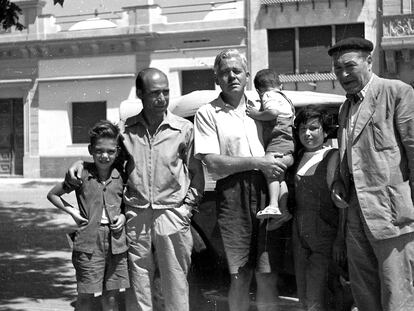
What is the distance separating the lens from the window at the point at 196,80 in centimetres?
2078

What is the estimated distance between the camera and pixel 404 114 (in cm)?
352

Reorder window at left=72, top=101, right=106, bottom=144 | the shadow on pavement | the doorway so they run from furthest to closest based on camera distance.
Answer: the doorway, window at left=72, top=101, right=106, bottom=144, the shadow on pavement

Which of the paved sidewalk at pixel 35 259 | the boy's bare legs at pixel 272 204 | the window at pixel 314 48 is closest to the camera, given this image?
the boy's bare legs at pixel 272 204

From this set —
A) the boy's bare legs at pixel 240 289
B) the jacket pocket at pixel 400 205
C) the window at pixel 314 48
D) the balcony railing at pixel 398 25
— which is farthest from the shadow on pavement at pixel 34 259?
the balcony railing at pixel 398 25

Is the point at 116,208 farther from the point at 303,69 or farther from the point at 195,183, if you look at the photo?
the point at 303,69

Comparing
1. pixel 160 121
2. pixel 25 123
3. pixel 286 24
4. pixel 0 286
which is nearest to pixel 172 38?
pixel 286 24

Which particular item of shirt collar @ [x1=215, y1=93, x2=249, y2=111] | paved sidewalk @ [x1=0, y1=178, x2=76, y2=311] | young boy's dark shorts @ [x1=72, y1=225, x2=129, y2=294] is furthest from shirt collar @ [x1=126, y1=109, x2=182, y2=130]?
paved sidewalk @ [x1=0, y1=178, x2=76, y2=311]

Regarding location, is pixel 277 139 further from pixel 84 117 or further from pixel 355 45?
pixel 84 117

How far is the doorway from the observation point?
22.7m

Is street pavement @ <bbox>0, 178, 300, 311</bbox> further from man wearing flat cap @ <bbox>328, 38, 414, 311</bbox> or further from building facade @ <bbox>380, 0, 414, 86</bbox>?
building facade @ <bbox>380, 0, 414, 86</bbox>

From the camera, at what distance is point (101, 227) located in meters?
4.11

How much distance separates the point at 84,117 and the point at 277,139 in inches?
739

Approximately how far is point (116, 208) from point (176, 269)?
0.55m

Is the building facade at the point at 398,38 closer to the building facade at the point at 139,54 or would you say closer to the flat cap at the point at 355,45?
the building facade at the point at 139,54
